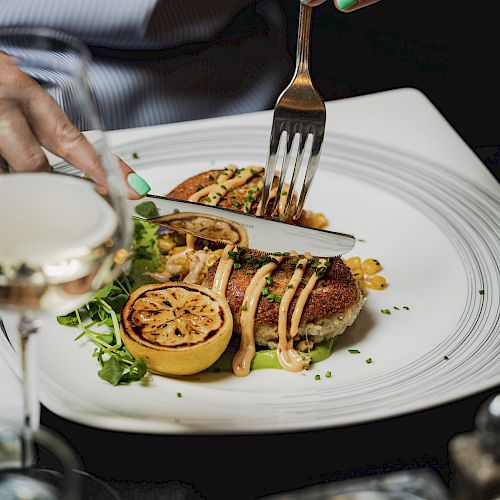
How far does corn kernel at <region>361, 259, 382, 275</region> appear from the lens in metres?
2.21

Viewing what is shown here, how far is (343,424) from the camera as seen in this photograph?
1545mm

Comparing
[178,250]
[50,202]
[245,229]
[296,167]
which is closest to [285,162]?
[296,167]

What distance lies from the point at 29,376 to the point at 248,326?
617 mm

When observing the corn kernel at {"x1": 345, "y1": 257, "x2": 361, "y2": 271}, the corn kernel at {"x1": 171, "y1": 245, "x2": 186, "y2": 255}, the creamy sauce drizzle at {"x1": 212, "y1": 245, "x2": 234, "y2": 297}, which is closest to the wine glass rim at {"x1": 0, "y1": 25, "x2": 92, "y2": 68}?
the creamy sauce drizzle at {"x1": 212, "y1": 245, "x2": 234, "y2": 297}

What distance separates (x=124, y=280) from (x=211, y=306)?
35cm

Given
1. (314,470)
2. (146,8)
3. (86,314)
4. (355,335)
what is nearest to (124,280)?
(86,314)

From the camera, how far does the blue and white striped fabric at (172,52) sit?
9.12 feet

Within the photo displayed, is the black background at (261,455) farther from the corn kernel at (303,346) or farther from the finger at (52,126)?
the finger at (52,126)

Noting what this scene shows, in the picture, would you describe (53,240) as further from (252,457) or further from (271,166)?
(271,166)

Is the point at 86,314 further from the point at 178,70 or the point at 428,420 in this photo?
the point at 178,70

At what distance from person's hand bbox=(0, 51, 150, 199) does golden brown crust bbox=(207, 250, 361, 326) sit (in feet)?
2.08

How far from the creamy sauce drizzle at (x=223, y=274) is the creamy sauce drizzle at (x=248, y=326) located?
6cm

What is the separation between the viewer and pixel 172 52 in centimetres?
299

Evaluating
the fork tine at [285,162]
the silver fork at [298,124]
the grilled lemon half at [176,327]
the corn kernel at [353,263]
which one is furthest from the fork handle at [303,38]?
the grilled lemon half at [176,327]
